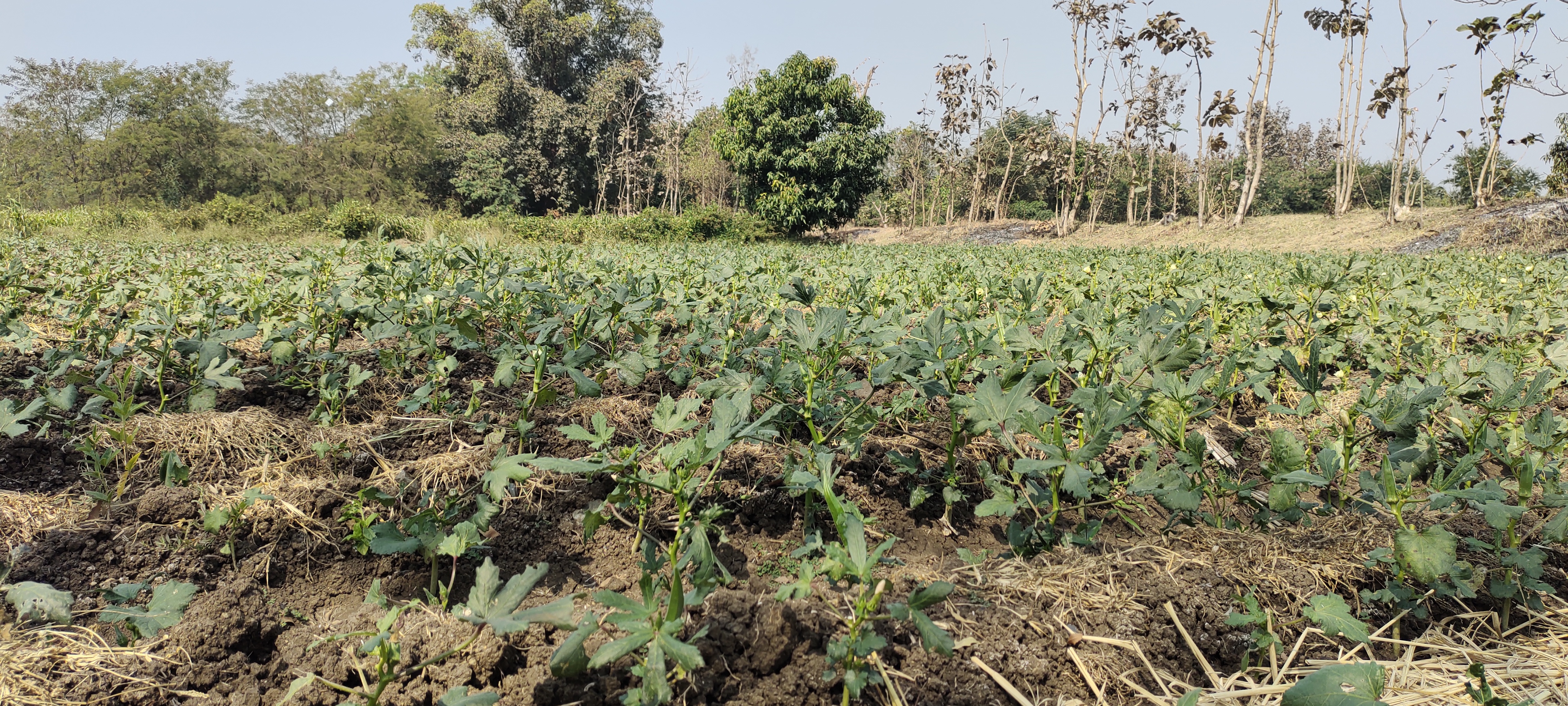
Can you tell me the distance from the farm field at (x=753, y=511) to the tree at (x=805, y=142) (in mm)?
21550

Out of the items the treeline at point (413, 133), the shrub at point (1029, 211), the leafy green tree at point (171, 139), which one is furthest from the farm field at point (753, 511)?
the leafy green tree at point (171, 139)

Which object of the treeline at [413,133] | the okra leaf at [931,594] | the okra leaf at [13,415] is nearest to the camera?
the okra leaf at [931,594]

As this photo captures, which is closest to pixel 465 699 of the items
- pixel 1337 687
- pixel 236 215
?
pixel 1337 687

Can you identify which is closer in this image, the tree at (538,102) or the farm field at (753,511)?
the farm field at (753,511)

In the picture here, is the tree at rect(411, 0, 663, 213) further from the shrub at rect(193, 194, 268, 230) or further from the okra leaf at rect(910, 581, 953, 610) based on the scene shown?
the okra leaf at rect(910, 581, 953, 610)

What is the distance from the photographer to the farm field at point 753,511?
1188mm

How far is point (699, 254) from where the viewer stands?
9672mm

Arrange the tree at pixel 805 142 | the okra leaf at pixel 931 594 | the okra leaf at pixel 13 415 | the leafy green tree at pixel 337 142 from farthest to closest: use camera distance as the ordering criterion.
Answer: the leafy green tree at pixel 337 142 < the tree at pixel 805 142 < the okra leaf at pixel 13 415 < the okra leaf at pixel 931 594

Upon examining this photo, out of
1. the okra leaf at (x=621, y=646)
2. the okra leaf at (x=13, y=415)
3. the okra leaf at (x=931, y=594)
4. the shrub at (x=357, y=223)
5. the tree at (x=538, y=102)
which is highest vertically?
the tree at (x=538, y=102)

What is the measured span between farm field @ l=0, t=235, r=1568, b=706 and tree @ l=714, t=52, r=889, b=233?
21550 mm

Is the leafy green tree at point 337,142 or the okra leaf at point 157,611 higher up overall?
the leafy green tree at point 337,142

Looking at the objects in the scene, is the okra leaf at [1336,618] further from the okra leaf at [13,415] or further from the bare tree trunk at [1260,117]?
the bare tree trunk at [1260,117]

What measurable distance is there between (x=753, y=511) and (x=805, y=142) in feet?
77.1

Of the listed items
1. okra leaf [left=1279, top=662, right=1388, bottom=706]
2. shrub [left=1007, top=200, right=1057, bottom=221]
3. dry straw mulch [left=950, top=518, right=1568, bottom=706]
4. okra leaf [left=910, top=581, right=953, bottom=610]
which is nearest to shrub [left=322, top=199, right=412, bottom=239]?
dry straw mulch [left=950, top=518, right=1568, bottom=706]
